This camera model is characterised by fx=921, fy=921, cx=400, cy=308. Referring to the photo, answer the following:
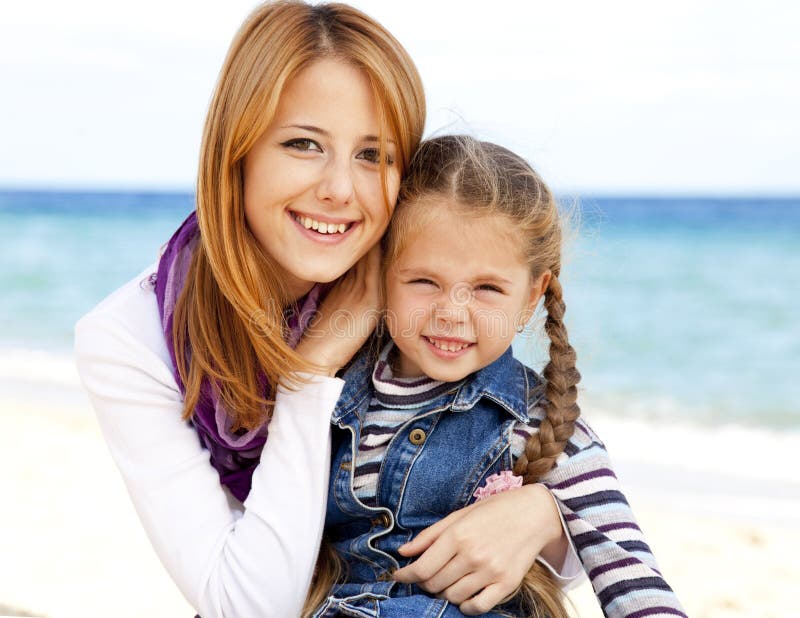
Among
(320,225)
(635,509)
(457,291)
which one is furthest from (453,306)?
(635,509)

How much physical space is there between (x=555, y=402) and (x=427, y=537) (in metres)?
0.41

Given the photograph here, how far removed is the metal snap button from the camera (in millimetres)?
2084

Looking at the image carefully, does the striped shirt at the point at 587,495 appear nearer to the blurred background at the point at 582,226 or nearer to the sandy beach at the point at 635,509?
the blurred background at the point at 582,226

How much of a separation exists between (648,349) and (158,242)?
1204 centimetres

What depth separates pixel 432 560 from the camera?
1940 millimetres

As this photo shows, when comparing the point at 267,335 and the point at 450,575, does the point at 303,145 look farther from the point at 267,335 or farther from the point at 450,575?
the point at 450,575

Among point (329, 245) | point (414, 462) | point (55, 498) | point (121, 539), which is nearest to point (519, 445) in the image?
point (414, 462)

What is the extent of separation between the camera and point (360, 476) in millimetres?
2105

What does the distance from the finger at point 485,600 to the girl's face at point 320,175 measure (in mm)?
753

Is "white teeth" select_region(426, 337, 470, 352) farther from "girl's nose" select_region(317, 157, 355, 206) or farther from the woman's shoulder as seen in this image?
the woman's shoulder

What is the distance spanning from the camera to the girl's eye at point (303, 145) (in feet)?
6.54

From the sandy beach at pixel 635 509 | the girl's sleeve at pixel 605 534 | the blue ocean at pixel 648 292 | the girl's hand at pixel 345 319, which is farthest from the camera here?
the blue ocean at pixel 648 292

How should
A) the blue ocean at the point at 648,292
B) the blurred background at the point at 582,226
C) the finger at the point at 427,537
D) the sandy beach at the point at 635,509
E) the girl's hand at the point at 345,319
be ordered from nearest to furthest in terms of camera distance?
the finger at the point at 427,537 → the girl's hand at the point at 345,319 → the sandy beach at the point at 635,509 → the blurred background at the point at 582,226 → the blue ocean at the point at 648,292

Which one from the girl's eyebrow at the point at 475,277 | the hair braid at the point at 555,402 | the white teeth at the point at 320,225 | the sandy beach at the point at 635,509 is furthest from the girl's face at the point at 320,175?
the sandy beach at the point at 635,509
